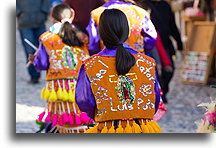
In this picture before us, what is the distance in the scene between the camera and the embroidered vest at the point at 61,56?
4.20m

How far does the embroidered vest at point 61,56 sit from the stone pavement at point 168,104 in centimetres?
22

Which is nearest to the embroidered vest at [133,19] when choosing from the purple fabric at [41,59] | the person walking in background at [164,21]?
the purple fabric at [41,59]

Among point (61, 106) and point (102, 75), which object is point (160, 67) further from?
point (102, 75)

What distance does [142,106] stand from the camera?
10.5 feet

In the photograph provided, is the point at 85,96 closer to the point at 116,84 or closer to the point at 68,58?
the point at 116,84

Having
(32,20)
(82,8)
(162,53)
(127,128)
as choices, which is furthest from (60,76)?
(162,53)

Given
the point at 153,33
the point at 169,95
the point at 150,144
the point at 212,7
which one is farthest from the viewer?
the point at 212,7

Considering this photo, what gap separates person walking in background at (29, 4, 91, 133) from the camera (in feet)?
13.7

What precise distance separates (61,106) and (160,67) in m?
1.63

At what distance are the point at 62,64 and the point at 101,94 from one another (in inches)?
44.4

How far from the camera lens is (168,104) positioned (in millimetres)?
6133

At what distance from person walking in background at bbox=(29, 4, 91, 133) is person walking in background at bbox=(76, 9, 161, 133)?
38.1 inches

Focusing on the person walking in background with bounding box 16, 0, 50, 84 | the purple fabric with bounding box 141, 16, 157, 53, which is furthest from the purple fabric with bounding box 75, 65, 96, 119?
the person walking in background with bounding box 16, 0, 50, 84

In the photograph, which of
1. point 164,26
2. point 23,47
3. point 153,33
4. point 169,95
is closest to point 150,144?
point 153,33
